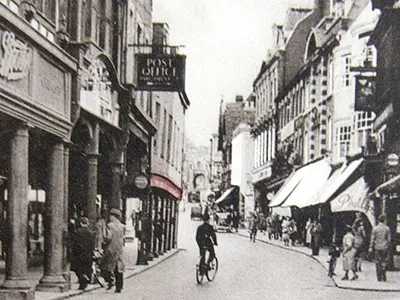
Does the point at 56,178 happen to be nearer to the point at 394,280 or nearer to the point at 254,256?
the point at 394,280

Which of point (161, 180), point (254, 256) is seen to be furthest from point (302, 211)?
point (161, 180)

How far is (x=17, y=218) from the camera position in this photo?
11.3 metres

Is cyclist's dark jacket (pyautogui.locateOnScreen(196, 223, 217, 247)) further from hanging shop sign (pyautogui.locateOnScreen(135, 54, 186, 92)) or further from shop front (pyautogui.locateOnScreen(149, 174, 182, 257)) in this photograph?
shop front (pyautogui.locateOnScreen(149, 174, 182, 257))

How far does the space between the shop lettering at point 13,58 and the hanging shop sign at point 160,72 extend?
334 cm

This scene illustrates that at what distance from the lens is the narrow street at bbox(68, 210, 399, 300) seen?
1366 centimetres

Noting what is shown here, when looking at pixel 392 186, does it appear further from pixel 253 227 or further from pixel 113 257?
pixel 253 227

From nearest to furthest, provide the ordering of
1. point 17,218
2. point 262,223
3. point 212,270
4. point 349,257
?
1. point 17,218
2. point 349,257
3. point 212,270
4. point 262,223

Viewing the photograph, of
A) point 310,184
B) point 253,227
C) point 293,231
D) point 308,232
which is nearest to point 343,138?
point 310,184

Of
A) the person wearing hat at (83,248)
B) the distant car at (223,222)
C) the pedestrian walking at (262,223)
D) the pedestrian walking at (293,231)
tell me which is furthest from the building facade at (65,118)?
the pedestrian walking at (262,223)

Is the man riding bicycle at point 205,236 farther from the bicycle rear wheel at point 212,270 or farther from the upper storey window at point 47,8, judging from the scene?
the upper storey window at point 47,8

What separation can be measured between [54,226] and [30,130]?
1674 millimetres

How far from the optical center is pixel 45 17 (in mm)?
12773

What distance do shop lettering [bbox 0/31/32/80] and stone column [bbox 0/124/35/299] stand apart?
0.78 metres

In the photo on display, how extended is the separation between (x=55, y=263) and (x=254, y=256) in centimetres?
1214
